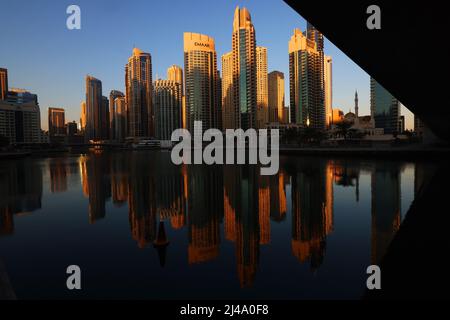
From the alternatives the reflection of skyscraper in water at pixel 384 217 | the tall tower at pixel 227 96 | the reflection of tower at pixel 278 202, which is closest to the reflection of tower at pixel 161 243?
the reflection of tower at pixel 278 202

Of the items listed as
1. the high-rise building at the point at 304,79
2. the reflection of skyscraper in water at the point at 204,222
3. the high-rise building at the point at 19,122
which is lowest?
the reflection of skyscraper in water at the point at 204,222

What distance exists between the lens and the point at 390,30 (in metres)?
9.90

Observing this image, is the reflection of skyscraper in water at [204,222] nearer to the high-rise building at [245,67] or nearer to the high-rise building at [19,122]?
the high-rise building at [245,67]

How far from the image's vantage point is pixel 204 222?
1277cm

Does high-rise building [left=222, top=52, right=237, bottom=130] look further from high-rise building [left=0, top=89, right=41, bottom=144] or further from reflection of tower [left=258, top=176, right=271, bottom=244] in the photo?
reflection of tower [left=258, top=176, right=271, bottom=244]

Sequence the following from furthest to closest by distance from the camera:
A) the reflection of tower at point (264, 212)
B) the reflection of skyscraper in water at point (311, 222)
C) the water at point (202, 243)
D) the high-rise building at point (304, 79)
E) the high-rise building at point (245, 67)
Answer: the high-rise building at point (304, 79) → the high-rise building at point (245, 67) → the reflection of tower at point (264, 212) → the reflection of skyscraper in water at point (311, 222) → the water at point (202, 243)

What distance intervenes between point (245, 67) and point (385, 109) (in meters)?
106

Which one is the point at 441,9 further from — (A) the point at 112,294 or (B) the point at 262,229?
(A) the point at 112,294

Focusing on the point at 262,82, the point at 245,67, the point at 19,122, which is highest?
the point at 262,82

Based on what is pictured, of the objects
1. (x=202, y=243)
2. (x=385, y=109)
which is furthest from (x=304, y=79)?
(x=202, y=243)

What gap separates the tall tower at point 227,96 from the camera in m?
157

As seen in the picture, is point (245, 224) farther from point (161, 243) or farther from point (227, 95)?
point (227, 95)

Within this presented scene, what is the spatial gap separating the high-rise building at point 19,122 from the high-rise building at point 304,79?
573 feet

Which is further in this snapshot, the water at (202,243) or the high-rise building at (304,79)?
the high-rise building at (304,79)
